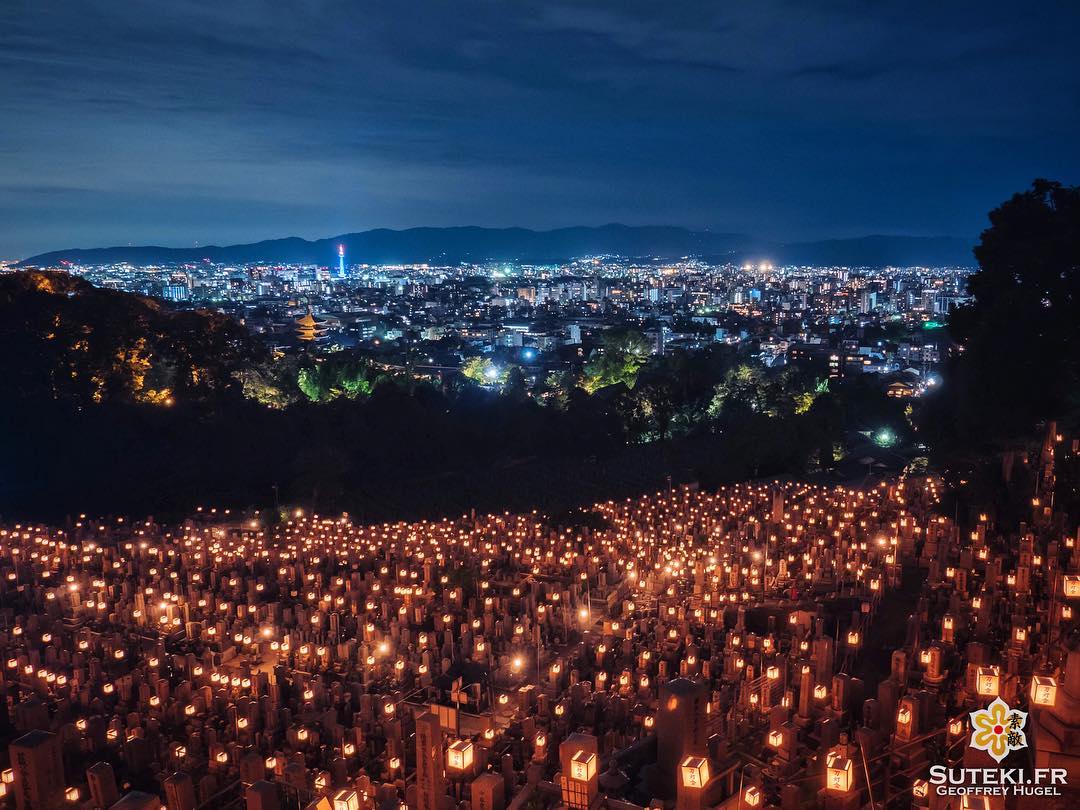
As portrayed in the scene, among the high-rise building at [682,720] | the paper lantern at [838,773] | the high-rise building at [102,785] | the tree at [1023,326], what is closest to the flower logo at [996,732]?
the paper lantern at [838,773]

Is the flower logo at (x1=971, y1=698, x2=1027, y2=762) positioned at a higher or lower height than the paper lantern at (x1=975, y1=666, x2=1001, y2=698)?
higher

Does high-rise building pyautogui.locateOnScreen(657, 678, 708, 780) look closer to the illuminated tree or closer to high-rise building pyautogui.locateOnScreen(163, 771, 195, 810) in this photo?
high-rise building pyautogui.locateOnScreen(163, 771, 195, 810)

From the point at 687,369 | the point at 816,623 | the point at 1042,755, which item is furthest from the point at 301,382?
the point at 1042,755

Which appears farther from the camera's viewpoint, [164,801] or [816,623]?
[816,623]

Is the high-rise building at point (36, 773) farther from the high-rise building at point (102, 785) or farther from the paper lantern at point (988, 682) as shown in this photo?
the paper lantern at point (988, 682)

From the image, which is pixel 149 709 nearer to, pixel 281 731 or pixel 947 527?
pixel 281 731

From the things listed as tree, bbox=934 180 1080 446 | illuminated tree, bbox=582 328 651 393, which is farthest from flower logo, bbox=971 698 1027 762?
illuminated tree, bbox=582 328 651 393
